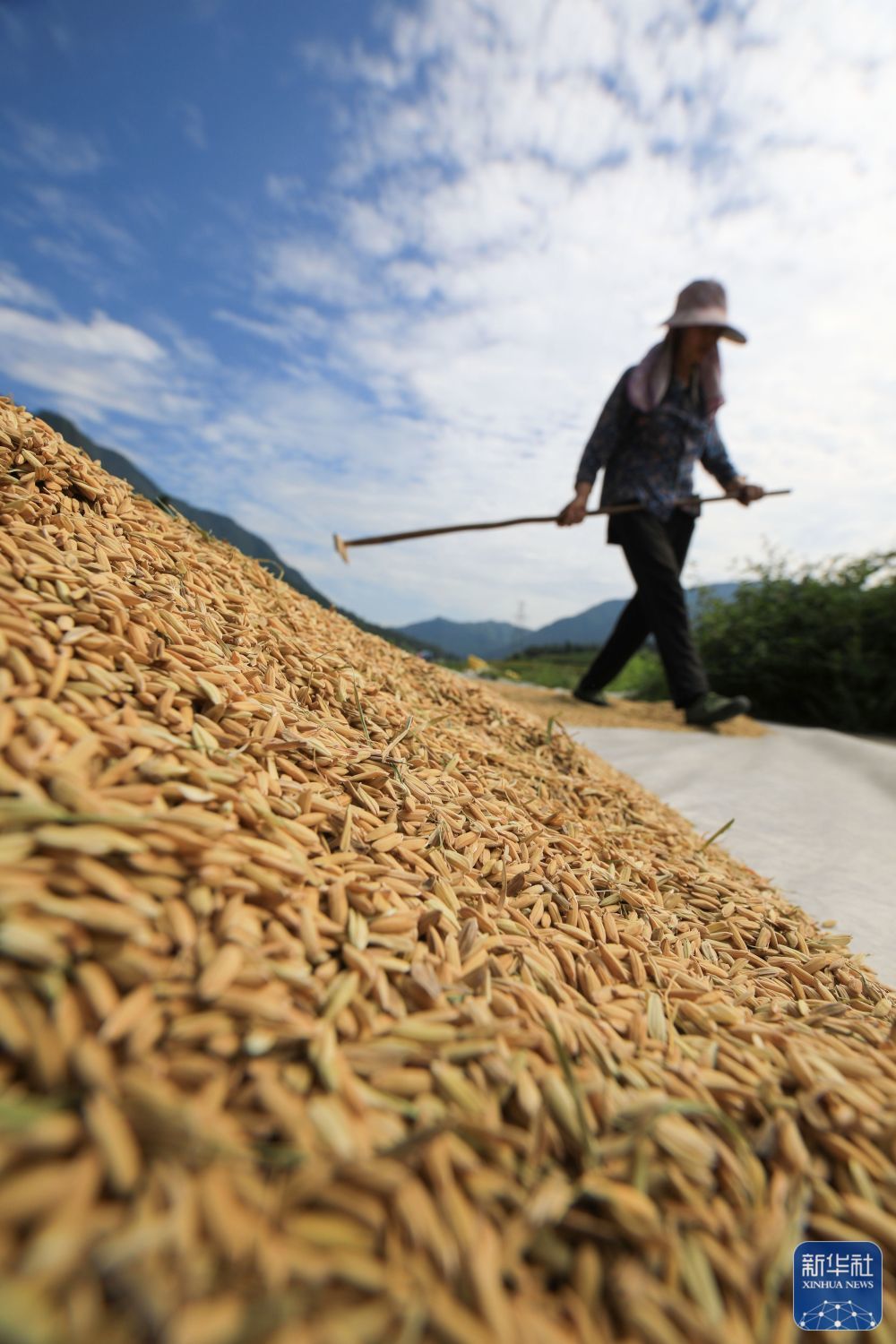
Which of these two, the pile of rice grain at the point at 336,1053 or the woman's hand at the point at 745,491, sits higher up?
the woman's hand at the point at 745,491

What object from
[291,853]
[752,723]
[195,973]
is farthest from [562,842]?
[752,723]

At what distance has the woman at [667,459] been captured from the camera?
168 inches

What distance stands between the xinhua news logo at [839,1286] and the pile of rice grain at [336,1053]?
19 millimetres

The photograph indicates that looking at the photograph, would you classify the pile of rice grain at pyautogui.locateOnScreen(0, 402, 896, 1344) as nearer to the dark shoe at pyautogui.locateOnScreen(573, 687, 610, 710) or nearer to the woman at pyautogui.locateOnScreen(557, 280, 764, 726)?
the woman at pyautogui.locateOnScreen(557, 280, 764, 726)

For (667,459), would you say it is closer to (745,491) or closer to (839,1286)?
(745,491)

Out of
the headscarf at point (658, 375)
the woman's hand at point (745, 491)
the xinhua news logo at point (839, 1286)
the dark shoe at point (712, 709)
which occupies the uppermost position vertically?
the headscarf at point (658, 375)

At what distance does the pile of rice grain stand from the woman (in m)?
3.17

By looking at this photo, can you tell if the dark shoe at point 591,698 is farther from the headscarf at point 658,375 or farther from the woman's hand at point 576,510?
the headscarf at point 658,375

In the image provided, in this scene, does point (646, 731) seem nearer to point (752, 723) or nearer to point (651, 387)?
point (752, 723)

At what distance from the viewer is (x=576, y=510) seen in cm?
443

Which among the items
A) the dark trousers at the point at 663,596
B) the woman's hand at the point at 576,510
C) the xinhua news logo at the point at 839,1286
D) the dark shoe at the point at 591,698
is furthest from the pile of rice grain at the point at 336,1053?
the dark shoe at the point at 591,698

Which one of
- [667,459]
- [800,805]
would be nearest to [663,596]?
[667,459]

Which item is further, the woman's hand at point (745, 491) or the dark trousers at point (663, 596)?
the woman's hand at point (745, 491)

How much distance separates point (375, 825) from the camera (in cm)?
117
